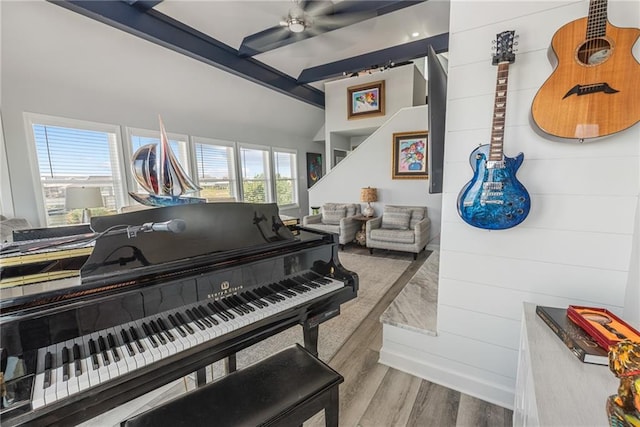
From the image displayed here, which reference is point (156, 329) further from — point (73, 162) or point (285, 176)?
point (285, 176)

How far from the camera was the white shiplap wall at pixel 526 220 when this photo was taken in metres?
1.23

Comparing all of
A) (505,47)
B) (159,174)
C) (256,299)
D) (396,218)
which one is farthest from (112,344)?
(396,218)

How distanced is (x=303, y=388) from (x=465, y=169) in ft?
4.53

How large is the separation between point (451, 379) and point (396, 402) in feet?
1.32

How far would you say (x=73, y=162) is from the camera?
382 centimetres

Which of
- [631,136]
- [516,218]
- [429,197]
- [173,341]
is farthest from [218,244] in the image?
[429,197]

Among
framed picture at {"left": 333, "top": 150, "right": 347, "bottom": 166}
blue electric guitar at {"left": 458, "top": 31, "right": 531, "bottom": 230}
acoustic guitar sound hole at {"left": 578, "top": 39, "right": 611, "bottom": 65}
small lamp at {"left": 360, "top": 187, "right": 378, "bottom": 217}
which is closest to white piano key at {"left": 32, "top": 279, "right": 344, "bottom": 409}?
blue electric guitar at {"left": 458, "top": 31, "right": 531, "bottom": 230}

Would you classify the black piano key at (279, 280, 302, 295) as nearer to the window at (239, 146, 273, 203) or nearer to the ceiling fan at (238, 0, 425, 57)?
the ceiling fan at (238, 0, 425, 57)

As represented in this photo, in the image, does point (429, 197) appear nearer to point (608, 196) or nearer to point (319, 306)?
point (608, 196)

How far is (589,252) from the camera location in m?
1.29

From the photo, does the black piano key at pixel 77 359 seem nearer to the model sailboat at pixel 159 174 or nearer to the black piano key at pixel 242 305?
the black piano key at pixel 242 305

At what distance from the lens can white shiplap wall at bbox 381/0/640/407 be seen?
48.5 inches

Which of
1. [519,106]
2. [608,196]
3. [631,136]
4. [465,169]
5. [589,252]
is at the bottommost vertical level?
[589,252]

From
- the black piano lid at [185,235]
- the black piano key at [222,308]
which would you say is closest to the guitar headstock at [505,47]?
the black piano lid at [185,235]
